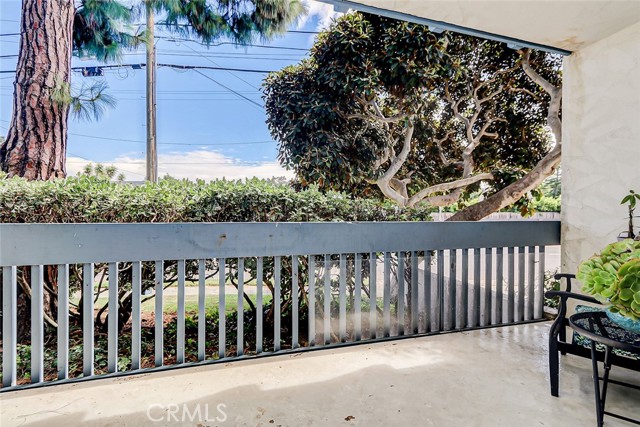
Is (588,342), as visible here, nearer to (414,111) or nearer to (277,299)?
(277,299)

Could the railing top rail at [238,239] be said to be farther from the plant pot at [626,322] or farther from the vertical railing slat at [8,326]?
the plant pot at [626,322]


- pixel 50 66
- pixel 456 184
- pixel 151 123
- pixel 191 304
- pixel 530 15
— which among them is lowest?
pixel 191 304

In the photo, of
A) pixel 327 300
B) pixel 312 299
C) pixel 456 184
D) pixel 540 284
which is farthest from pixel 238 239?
pixel 456 184

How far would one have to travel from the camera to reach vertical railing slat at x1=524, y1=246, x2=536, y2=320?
9.09ft

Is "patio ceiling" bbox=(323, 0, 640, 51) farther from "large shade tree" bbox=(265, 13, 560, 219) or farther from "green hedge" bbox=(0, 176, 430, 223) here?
"large shade tree" bbox=(265, 13, 560, 219)

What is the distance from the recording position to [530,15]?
211 cm

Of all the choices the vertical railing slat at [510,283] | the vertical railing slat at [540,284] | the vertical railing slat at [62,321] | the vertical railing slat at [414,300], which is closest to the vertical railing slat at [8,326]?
the vertical railing slat at [62,321]

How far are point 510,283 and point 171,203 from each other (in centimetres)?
281

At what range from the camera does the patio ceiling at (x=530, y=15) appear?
2.00m

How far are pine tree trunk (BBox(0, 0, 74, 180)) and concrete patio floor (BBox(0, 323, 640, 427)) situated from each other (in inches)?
93.7

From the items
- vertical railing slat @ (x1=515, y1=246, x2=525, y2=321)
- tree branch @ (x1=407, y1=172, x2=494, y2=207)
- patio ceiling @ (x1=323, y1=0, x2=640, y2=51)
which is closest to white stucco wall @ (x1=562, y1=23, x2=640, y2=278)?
patio ceiling @ (x1=323, y1=0, x2=640, y2=51)

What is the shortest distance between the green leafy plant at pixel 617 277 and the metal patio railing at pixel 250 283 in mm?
1117

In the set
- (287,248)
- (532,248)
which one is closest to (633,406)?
(532,248)

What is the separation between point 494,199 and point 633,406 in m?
3.45
